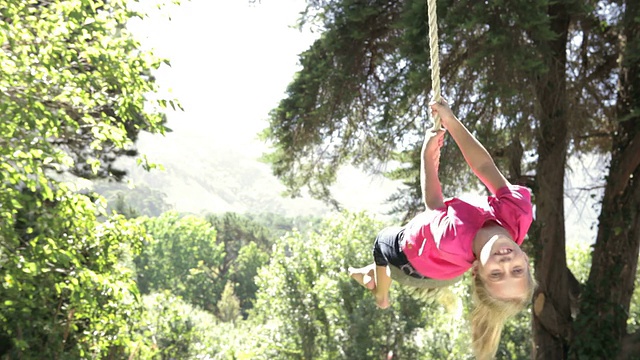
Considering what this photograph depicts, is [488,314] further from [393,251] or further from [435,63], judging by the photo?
[435,63]

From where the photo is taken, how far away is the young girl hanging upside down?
2312 mm

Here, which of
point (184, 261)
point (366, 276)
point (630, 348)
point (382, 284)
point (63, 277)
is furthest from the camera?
point (184, 261)

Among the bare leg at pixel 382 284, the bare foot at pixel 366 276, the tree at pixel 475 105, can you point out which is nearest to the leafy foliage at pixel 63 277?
the bare foot at pixel 366 276

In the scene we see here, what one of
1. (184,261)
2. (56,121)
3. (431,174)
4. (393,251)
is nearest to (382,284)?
(393,251)

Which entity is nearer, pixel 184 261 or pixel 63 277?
pixel 63 277

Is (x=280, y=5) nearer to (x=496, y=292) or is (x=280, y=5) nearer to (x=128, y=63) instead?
(x=128, y=63)

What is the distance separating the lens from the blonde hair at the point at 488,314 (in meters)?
2.38

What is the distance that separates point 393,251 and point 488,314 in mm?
570

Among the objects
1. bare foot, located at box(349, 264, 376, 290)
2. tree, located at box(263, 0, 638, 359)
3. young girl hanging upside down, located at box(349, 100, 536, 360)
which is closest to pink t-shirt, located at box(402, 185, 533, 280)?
young girl hanging upside down, located at box(349, 100, 536, 360)

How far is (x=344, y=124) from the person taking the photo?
8117 millimetres

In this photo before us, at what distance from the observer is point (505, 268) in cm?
229

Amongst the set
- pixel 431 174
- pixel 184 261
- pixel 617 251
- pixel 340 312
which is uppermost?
pixel 184 261

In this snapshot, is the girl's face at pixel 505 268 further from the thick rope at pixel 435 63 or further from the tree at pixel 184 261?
the tree at pixel 184 261

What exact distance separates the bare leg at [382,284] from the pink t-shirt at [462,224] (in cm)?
47
